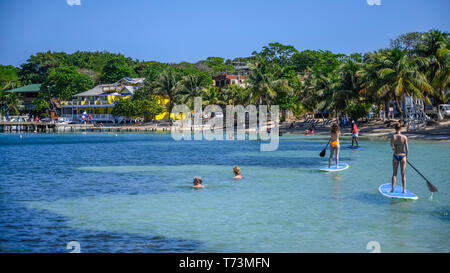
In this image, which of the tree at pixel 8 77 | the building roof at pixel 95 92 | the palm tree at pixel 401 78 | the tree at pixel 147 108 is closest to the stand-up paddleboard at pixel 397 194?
the palm tree at pixel 401 78

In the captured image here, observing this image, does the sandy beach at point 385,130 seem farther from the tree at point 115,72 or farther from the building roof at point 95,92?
the tree at point 115,72

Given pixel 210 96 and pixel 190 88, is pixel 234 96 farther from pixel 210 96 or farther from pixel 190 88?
pixel 190 88

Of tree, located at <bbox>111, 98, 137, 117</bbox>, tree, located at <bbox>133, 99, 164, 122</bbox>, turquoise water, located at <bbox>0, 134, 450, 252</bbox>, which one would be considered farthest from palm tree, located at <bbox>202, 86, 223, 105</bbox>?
turquoise water, located at <bbox>0, 134, 450, 252</bbox>

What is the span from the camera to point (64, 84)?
106 metres

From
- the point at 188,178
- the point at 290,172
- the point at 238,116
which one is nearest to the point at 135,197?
the point at 188,178

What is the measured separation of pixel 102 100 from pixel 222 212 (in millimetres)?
90722

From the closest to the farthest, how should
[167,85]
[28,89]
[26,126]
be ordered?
[167,85]
[26,126]
[28,89]

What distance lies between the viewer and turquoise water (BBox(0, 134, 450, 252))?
10516 mm

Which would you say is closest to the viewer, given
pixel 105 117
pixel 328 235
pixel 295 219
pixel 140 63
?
pixel 328 235

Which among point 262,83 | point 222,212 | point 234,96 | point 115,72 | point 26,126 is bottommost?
point 222,212

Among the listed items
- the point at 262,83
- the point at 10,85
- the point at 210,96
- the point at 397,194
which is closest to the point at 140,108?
the point at 210,96

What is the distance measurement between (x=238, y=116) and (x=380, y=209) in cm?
6280
